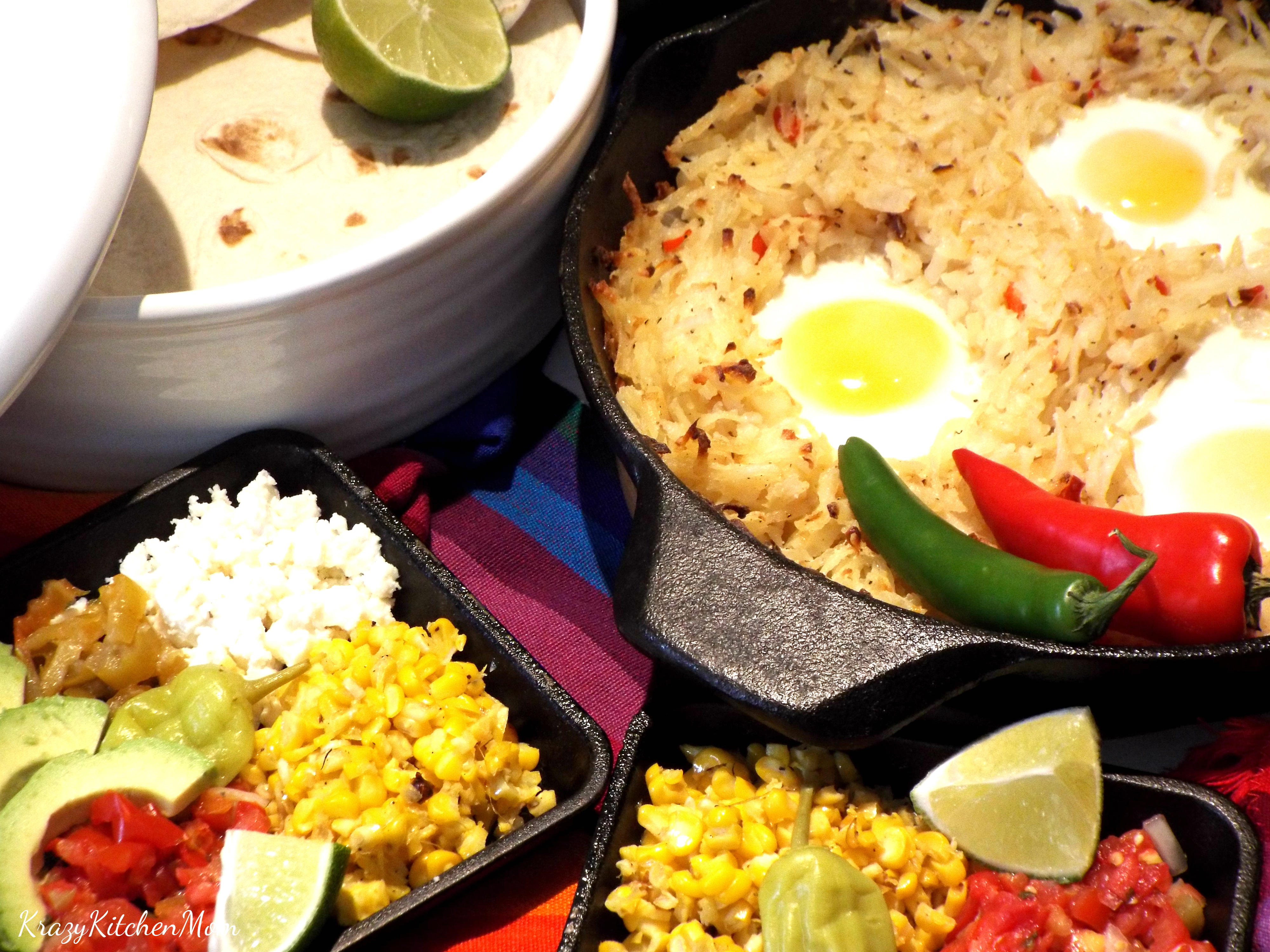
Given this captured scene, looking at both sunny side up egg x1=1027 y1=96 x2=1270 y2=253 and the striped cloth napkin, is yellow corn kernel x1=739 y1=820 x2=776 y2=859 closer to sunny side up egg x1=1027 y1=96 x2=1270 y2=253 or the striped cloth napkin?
the striped cloth napkin

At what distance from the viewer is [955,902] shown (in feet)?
5.60

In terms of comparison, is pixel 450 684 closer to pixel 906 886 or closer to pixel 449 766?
pixel 449 766

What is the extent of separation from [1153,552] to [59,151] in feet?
5.76

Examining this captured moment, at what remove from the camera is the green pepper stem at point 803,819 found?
1727mm

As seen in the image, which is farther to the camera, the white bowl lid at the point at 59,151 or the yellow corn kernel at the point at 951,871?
the yellow corn kernel at the point at 951,871

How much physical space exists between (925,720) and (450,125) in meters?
1.60

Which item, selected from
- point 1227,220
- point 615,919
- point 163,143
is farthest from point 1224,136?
point 163,143

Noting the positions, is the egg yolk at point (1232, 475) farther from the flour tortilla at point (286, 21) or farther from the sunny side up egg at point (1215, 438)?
the flour tortilla at point (286, 21)

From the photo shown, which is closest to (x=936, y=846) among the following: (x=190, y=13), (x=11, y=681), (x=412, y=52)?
(x=11, y=681)

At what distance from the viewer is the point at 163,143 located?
7.97ft

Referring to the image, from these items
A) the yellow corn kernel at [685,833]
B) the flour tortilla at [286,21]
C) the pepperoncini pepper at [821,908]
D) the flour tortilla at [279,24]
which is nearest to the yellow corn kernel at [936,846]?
the pepperoncini pepper at [821,908]

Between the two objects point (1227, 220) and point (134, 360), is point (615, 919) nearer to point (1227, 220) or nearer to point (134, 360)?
point (134, 360)

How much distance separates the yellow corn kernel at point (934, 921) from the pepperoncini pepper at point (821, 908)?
59 mm

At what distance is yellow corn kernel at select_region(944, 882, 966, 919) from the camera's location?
1707mm
